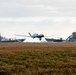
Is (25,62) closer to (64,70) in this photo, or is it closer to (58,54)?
(64,70)

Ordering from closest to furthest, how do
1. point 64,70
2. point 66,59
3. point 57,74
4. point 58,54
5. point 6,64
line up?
point 57,74 < point 64,70 < point 6,64 < point 66,59 < point 58,54

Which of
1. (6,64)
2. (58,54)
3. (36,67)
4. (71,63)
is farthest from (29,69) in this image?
(58,54)

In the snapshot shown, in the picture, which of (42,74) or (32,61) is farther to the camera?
(32,61)

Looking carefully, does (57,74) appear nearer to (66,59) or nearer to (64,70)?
(64,70)

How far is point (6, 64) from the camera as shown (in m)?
43.7

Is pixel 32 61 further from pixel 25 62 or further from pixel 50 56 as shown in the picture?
pixel 50 56

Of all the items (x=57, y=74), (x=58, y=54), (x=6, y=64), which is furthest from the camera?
(x=58, y=54)

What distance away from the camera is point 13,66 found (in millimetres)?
41750

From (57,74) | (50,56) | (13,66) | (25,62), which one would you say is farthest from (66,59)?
(57,74)

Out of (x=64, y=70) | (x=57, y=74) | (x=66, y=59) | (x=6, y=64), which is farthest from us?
(x=66, y=59)

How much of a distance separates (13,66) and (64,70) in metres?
6.15

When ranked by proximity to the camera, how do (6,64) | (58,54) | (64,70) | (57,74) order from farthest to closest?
1. (58,54)
2. (6,64)
3. (64,70)
4. (57,74)

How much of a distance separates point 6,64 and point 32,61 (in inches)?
155

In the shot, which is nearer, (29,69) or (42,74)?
(42,74)
